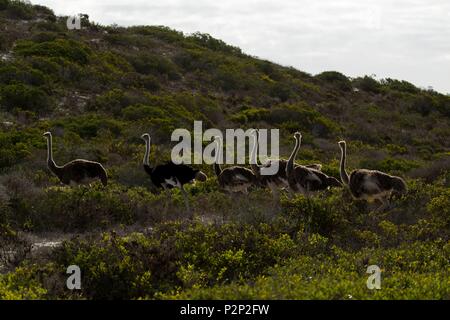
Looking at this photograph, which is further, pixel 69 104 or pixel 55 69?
pixel 55 69

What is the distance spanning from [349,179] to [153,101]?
592 inches

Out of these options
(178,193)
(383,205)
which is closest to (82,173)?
(178,193)

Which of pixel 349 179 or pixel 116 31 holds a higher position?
pixel 116 31

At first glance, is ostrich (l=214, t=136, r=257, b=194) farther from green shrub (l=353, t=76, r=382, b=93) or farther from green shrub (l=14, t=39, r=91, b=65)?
green shrub (l=353, t=76, r=382, b=93)

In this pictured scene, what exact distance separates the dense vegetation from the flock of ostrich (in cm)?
27

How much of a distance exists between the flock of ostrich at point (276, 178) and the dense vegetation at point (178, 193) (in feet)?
0.90

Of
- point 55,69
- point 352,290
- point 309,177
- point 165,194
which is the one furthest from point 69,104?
point 352,290

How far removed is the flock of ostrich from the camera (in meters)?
12.2

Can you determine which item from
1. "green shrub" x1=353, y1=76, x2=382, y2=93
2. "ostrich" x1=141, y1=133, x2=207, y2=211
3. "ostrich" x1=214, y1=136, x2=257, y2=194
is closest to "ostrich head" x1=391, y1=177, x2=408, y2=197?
"ostrich" x1=214, y1=136, x2=257, y2=194

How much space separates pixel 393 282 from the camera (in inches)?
296

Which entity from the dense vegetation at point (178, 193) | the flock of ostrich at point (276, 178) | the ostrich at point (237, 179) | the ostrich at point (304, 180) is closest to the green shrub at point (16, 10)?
the dense vegetation at point (178, 193)
